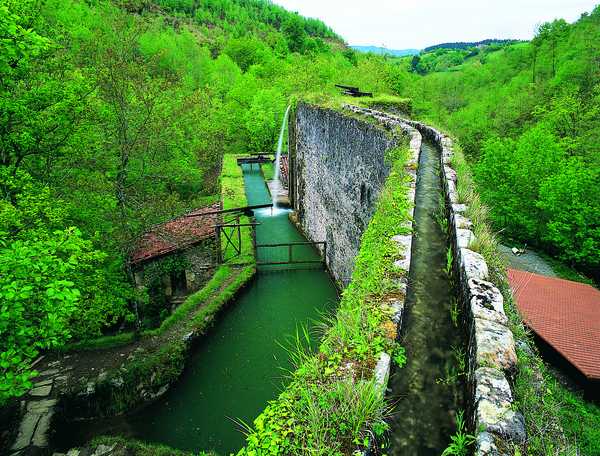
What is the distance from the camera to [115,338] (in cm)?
1118

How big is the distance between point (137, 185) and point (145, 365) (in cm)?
737

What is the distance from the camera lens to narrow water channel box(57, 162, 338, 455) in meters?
9.55

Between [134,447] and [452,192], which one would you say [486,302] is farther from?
[134,447]

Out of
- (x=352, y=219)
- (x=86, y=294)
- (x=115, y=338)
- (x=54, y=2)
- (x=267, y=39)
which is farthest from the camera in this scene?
(x=267, y=39)

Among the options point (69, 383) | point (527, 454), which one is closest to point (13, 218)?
point (69, 383)

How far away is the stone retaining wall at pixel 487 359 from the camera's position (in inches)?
91.0

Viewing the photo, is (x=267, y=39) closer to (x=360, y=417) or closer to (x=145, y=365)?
(x=145, y=365)

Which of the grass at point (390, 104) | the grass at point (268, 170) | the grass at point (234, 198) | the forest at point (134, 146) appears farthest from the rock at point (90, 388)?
the grass at point (268, 170)

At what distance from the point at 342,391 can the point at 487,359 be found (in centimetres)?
117

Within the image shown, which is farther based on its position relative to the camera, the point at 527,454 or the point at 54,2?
the point at 54,2

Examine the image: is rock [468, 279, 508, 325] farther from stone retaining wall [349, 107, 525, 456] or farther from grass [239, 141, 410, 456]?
grass [239, 141, 410, 456]

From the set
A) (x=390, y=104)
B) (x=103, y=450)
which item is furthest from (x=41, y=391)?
(x=390, y=104)

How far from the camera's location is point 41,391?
31.1 ft

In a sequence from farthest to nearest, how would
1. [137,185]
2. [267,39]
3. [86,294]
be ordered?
[267,39], [137,185], [86,294]
